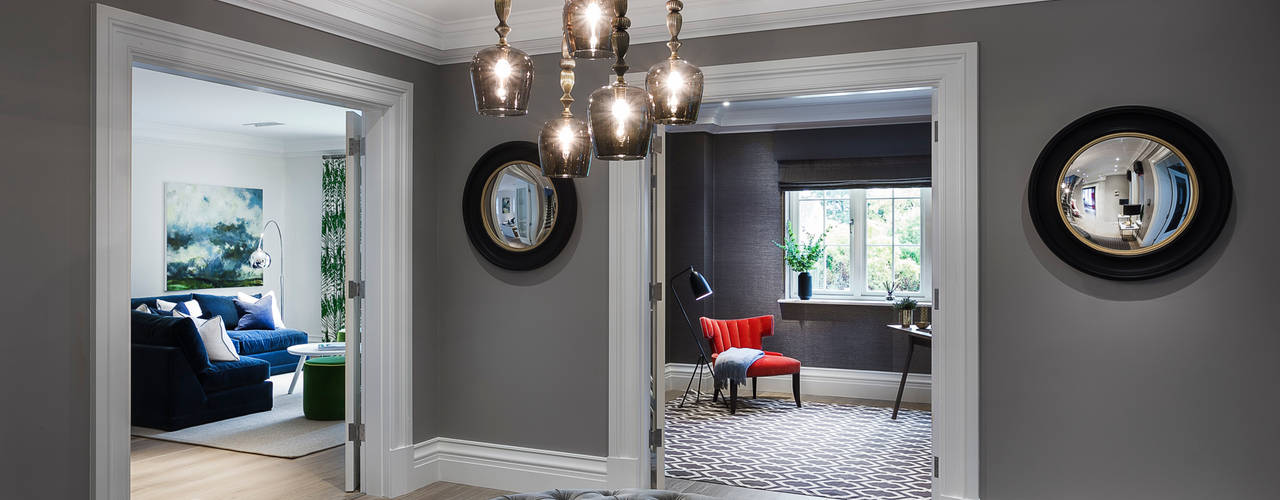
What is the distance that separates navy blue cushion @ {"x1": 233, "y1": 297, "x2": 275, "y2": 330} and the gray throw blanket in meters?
4.77

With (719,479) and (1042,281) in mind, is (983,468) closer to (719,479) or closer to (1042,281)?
(1042,281)

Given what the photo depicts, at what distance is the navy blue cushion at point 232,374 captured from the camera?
19.9ft

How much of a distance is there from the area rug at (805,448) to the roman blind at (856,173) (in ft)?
6.00

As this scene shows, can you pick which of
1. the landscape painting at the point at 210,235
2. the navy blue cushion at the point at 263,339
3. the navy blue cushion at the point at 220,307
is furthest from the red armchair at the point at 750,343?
the landscape painting at the point at 210,235

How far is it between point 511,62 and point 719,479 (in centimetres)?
320

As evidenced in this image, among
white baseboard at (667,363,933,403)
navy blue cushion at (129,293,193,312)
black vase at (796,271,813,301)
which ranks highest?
black vase at (796,271,813,301)

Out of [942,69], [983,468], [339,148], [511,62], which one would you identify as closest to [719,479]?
[983,468]

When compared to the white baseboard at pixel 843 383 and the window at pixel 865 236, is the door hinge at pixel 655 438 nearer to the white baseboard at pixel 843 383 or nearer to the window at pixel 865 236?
the white baseboard at pixel 843 383

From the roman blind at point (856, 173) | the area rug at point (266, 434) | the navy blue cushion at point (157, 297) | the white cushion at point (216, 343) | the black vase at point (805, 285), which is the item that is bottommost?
the area rug at point (266, 434)

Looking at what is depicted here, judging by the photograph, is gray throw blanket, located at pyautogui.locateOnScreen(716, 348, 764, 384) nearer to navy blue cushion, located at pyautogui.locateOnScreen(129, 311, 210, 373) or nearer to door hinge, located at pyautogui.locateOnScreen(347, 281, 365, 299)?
door hinge, located at pyautogui.locateOnScreen(347, 281, 365, 299)

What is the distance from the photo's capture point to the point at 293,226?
9.55m

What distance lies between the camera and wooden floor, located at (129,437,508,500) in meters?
4.36

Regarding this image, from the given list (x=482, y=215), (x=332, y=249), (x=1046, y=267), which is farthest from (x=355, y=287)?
(x=332, y=249)

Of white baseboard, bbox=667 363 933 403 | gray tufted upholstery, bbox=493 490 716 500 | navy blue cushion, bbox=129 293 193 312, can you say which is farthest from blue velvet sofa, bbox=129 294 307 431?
gray tufted upholstery, bbox=493 490 716 500
